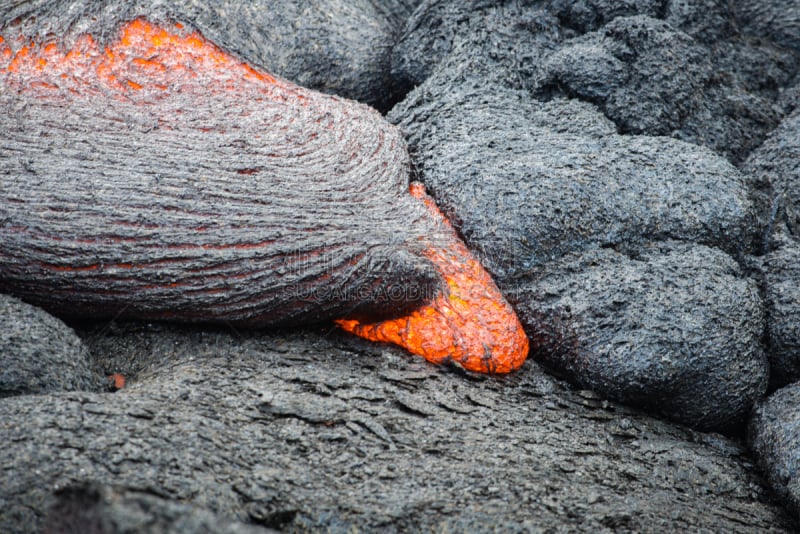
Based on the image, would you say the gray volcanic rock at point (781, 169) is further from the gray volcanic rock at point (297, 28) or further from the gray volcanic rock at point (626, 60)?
the gray volcanic rock at point (297, 28)

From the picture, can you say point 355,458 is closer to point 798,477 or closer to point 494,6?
point 798,477

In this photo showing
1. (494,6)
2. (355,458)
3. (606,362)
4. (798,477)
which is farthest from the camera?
(494,6)

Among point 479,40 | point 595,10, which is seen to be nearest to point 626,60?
point 595,10

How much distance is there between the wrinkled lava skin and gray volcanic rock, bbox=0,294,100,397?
0.22 m

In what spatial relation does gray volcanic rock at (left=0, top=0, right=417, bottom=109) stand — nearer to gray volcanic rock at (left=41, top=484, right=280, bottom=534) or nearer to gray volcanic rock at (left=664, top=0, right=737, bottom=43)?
gray volcanic rock at (left=664, top=0, right=737, bottom=43)

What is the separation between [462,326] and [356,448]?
786mm

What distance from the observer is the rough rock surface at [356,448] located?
220 cm

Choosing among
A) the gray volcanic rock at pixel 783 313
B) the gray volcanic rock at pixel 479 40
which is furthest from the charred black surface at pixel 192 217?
the gray volcanic rock at pixel 783 313

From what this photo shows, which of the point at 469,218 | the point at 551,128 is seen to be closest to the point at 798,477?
the point at 469,218

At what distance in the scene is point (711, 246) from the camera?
10.8 ft

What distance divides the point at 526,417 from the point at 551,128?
57.4 inches

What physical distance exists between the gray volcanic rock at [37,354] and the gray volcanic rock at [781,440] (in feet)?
8.50

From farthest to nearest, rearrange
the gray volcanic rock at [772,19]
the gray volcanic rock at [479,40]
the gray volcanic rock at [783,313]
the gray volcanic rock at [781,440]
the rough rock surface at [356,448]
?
the gray volcanic rock at [772,19], the gray volcanic rock at [479,40], the gray volcanic rock at [783,313], the gray volcanic rock at [781,440], the rough rock surface at [356,448]

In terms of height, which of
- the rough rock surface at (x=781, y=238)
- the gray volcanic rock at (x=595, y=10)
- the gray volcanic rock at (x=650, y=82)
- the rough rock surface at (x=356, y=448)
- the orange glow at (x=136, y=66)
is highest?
the gray volcanic rock at (x=595, y=10)
